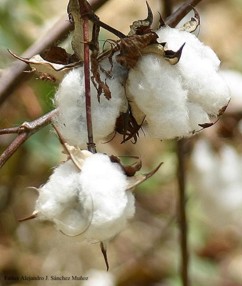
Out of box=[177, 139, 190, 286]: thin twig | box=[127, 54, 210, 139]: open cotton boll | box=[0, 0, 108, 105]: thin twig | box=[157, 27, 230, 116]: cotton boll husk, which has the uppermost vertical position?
box=[157, 27, 230, 116]: cotton boll husk

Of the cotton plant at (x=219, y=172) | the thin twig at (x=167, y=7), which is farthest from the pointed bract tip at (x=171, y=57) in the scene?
the cotton plant at (x=219, y=172)

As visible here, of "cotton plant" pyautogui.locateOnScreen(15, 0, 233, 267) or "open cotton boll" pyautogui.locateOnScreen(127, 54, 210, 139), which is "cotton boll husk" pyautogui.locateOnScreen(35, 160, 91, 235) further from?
"open cotton boll" pyautogui.locateOnScreen(127, 54, 210, 139)

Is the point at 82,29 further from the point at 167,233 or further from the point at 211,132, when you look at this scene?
the point at 167,233

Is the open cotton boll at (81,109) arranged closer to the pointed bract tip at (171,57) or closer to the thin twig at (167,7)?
the pointed bract tip at (171,57)

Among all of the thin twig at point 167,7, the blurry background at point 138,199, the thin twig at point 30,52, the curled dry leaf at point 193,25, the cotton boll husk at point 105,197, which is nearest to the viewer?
the cotton boll husk at point 105,197

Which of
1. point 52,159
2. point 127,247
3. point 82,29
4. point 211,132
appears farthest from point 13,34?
point 127,247

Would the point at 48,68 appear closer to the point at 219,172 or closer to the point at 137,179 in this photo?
the point at 137,179

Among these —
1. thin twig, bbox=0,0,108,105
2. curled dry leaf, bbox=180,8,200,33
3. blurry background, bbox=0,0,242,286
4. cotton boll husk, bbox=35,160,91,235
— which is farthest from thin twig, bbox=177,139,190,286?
cotton boll husk, bbox=35,160,91,235
